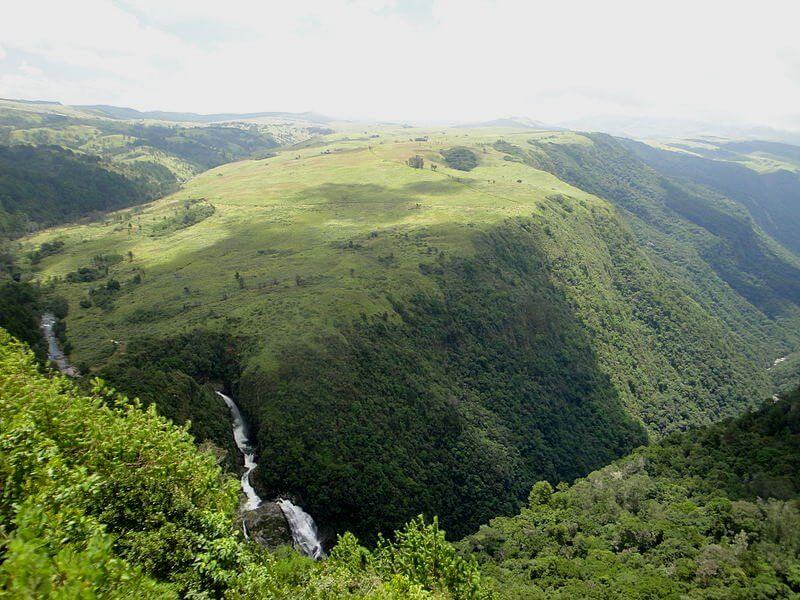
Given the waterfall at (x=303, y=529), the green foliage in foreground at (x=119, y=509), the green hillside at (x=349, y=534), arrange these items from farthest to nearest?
the waterfall at (x=303, y=529) < the green hillside at (x=349, y=534) < the green foliage in foreground at (x=119, y=509)

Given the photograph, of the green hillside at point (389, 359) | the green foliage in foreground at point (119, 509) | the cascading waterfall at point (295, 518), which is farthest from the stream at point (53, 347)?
the green foliage in foreground at point (119, 509)

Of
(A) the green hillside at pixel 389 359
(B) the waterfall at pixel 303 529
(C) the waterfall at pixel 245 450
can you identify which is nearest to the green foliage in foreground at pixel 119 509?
(B) the waterfall at pixel 303 529

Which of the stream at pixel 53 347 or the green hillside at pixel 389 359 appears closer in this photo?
the stream at pixel 53 347

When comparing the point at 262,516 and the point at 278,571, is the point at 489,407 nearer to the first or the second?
the point at 262,516

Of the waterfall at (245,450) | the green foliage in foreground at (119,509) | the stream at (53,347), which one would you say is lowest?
the waterfall at (245,450)

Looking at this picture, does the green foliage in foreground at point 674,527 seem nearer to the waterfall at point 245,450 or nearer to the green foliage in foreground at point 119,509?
the waterfall at point 245,450

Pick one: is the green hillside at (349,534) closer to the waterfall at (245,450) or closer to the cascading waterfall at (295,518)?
the cascading waterfall at (295,518)

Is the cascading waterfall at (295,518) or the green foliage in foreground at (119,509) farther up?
the green foliage in foreground at (119,509)

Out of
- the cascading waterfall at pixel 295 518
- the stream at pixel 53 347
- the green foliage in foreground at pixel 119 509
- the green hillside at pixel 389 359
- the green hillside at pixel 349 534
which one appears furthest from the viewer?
the green hillside at pixel 389 359
